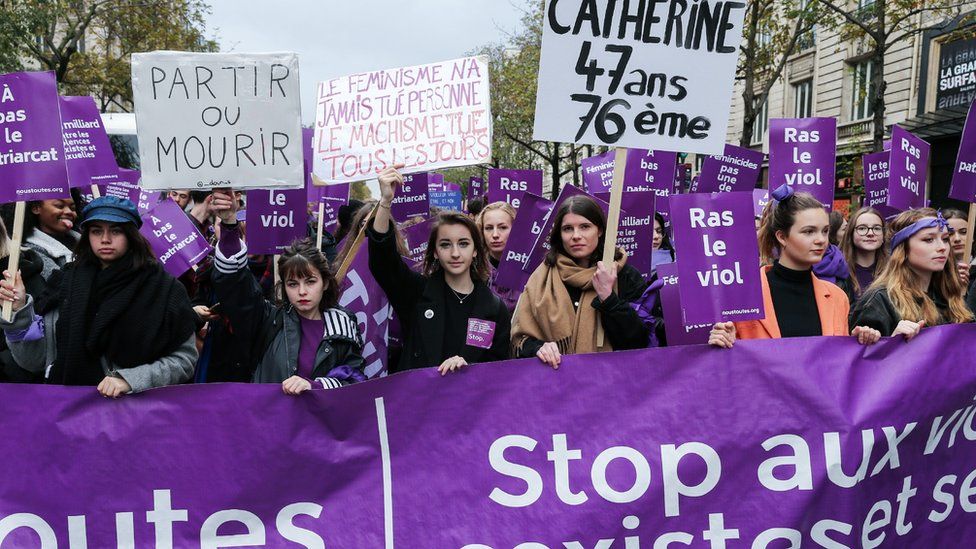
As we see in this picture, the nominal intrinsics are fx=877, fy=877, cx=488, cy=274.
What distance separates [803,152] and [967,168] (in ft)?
4.00

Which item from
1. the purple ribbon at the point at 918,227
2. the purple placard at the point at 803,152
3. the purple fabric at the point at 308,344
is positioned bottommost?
Result: the purple fabric at the point at 308,344

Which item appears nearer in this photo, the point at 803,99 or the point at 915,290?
the point at 915,290

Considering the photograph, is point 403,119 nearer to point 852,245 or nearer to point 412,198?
point 412,198

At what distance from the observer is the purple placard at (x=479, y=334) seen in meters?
3.80

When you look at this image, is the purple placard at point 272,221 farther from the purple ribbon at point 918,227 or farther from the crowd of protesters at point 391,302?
the purple ribbon at point 918,227

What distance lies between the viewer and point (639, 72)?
3.46 m

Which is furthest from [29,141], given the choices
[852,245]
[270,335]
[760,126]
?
[760,126]

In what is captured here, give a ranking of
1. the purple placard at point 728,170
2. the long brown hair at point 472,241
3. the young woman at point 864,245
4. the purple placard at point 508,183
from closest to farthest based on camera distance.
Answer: the long brown hair at point 472,241
the young woman at point 864,245
the purple placard at point 728,170
the purple placard at point 508,183

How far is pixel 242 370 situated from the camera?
3.85 meters

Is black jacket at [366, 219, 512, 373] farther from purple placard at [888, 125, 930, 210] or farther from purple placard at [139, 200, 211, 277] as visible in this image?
purple placard at [888, 125, 930, 210]

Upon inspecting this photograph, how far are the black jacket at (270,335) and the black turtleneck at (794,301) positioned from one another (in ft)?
5.84

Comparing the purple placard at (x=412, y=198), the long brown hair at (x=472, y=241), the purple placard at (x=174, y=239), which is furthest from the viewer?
the purple placard at (x=412, y=198)

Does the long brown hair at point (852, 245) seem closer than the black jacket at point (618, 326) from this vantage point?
No

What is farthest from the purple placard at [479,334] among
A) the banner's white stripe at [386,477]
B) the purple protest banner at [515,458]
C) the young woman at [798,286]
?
the young woman at [798,286]
